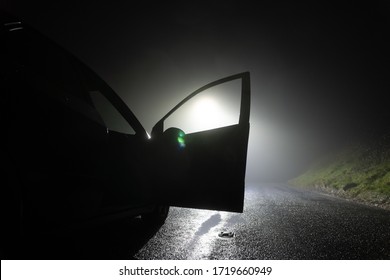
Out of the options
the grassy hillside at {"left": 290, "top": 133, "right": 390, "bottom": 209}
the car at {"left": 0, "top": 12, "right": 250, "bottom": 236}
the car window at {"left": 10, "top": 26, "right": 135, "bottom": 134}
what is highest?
the car window at {"left": 10, "top": 26, "right": 135, "bottom": 134}

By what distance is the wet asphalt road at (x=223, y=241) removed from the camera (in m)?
2.68

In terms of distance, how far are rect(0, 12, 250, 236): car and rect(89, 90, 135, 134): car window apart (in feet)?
0.05

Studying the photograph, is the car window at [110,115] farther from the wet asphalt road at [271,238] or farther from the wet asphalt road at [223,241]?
the wet asphalt road at [271,238]

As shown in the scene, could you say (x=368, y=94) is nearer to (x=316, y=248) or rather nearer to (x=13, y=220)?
(x=316, y=248)

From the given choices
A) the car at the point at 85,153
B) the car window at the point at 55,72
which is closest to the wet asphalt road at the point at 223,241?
the car at the point at 85,153

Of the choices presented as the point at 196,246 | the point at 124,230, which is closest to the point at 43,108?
the point at 196,246

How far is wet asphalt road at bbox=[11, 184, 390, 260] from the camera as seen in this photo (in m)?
2.68

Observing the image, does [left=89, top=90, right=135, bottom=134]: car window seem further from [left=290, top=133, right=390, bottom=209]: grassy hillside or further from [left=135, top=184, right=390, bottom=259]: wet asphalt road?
[left=290, top=133, right=390, bottom=209]: grassy hillside

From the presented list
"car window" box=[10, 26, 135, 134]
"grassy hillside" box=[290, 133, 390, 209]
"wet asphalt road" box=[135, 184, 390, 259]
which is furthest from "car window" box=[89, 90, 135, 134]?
"grassy hillside" box=[290, 133, 390, 209]

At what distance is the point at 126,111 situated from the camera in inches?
145

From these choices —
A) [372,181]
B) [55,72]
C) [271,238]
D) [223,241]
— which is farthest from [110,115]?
[372,181]

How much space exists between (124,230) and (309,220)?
3427 millimetres

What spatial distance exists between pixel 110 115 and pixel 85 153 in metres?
1.53

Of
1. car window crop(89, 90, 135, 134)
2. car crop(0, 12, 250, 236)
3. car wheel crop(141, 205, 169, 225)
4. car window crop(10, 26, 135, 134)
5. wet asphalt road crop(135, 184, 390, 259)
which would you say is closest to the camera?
car crop(0, 12, 250, 236)
